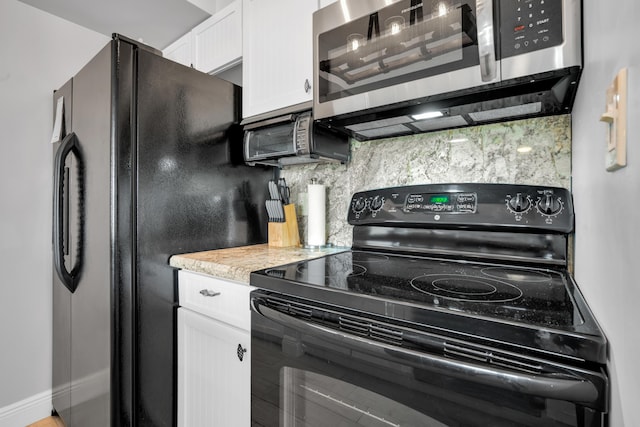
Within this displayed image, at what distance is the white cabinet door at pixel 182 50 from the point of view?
1960 millimetres

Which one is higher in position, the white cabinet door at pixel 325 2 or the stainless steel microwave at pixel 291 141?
the white cabinet door at pixel 325 2

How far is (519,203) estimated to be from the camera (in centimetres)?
105

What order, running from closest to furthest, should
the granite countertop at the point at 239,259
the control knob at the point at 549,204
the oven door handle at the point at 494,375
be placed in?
the oven door handle at the point at 494,375 < the control knob at the point at 549,204 < the granite countertop at the point at 239,259

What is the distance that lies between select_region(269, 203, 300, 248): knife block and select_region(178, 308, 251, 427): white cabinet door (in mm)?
537

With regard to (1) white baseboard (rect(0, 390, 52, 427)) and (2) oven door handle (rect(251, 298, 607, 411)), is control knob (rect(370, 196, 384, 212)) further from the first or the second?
(1) white baseboard (rect(0, 390, 52, 427))

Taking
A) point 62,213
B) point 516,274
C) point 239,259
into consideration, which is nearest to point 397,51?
point 516,274

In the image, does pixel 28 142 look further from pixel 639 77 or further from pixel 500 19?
pixel 639 77

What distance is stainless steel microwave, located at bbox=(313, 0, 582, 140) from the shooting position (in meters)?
0.80

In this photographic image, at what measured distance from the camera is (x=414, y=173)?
54.7 inches

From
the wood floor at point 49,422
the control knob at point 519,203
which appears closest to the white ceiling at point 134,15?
the control knob at point 519,203

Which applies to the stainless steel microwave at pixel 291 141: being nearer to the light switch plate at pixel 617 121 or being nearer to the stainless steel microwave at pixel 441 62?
the stainless steel microwave at pixel 441 62

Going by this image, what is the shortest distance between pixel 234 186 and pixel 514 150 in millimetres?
1250

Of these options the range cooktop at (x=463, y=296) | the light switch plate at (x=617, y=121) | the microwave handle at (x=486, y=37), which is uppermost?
the microwave handle at (x=486, y=37)

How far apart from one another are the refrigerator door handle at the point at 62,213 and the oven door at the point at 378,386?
100 centimetres
